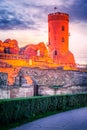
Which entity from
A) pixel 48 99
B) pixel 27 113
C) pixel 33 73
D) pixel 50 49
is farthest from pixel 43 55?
pixel 27 113

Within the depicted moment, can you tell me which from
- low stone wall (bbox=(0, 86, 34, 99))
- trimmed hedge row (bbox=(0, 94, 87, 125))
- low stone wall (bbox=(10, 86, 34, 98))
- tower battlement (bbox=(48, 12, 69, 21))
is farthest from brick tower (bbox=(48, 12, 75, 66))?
trimmed hedge row (bbox=(0, 94, 87, 125))

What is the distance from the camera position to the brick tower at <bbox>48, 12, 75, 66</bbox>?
120ft

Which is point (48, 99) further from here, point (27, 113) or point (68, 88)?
point (68, 88)

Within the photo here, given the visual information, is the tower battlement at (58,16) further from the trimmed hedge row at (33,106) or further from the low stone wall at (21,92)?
the trimmed hedge row at (33,106)

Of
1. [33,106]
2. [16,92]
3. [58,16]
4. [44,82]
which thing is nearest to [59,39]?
[58,16]

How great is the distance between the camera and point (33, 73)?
3166 centimetres

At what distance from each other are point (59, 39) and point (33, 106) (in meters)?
23.5

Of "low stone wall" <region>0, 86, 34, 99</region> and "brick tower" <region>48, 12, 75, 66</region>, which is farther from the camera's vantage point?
"brick tower" <region>48, 12, 75, 66</region>

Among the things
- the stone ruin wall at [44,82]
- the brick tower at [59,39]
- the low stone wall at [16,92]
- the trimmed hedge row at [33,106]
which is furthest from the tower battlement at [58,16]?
the trimmed hedge row at [33,106]

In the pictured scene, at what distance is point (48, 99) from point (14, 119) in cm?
463

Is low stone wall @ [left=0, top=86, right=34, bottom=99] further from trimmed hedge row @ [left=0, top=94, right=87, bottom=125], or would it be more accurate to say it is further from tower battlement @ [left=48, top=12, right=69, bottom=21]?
tower battlement @ [left=48, top=12, right=69, bottom=21]

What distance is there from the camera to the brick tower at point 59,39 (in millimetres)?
36438

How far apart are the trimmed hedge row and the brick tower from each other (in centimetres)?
1474

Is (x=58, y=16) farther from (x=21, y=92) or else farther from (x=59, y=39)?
(x=21, y=92)
